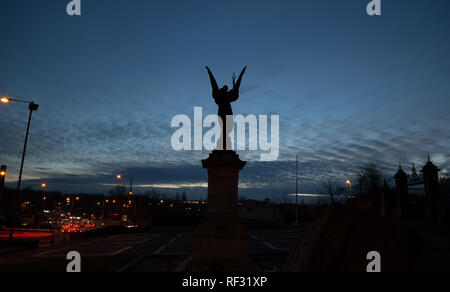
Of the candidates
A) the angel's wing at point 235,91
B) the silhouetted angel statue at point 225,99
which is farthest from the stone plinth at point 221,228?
the angel's wing at point 235,91

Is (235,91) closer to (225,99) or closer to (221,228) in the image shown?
(225,99)

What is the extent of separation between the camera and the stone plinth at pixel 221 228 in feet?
26.8

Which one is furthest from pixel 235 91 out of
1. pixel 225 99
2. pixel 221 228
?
pixel 221 228

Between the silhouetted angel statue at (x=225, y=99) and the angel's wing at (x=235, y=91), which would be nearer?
the silhouetted angel statue at (x=225, y=99)

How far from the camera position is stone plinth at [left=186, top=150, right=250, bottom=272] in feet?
26.8

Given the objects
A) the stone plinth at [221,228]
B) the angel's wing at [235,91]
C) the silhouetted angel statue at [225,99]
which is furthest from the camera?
the angel's wing at [235,91]

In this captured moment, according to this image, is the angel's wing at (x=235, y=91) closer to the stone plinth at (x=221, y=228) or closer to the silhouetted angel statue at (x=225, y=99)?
the silhouetted angel statue at (x=225, y=99)

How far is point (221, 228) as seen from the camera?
8.44 metres

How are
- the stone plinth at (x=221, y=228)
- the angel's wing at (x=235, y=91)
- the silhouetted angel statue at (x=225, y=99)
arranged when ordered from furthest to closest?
1. the angel's wing at (x=235, y=91)
2. the silhouetted angel statue at (x=225, y=99)
3. the stone plinth at (x=221, y=228)

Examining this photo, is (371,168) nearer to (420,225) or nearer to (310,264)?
(420,225)
